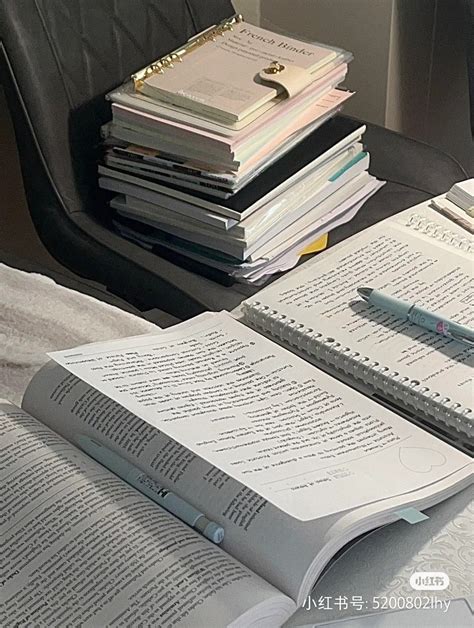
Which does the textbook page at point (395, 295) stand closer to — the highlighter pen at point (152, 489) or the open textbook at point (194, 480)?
the open textbook at point (194, 480)

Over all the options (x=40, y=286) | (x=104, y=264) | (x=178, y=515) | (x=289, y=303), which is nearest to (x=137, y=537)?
(x=178, y=515)

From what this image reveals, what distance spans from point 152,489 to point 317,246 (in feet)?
2.34

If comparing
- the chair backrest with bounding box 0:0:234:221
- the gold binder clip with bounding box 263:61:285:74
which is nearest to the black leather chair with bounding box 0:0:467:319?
the chair backrest with bounding box 0:0:234:221

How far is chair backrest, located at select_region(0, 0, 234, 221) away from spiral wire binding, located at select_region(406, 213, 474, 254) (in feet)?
1.66

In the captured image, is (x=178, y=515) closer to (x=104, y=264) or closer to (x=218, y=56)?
(x=104, y=264)

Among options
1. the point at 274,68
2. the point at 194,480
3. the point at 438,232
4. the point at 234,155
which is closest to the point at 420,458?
the point at 194,480

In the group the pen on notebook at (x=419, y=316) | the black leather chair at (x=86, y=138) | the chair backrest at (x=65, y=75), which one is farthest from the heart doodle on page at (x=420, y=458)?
the chair backrest at (x=65, y=75)

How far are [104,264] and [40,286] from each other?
29 cm

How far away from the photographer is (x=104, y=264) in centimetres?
134

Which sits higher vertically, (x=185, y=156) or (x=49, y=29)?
(x=49, y=29)

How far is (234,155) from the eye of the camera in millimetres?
1255

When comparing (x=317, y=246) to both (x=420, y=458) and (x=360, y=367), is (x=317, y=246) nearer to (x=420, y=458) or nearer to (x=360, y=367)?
(x=360, y=367)

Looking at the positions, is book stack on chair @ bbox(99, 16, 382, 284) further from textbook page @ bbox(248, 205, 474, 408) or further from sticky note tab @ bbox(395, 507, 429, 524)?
sticky note tab @ bbox(395, 507, 429, 524)

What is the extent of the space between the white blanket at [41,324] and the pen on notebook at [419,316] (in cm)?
21
